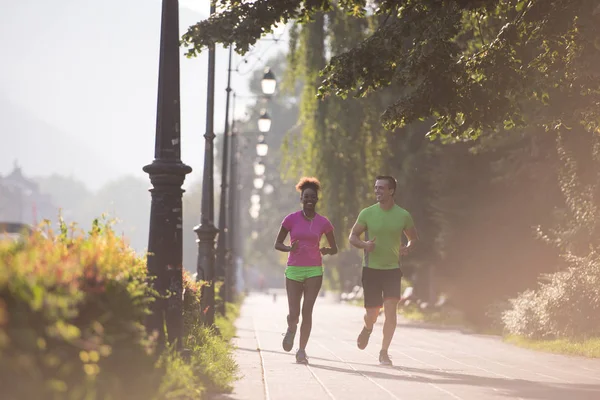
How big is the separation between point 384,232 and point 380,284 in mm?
633

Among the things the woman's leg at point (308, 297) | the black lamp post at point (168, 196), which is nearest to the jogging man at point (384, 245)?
the woman's leg at point (308, 297)

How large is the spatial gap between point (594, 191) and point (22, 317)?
14.1 m

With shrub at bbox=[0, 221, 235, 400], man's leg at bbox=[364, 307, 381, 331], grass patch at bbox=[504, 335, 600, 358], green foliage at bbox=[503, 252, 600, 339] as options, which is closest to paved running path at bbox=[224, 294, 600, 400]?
grass patch at bbox=[504, 335, 600, 358]

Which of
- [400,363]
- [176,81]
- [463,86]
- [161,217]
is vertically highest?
[463,86]

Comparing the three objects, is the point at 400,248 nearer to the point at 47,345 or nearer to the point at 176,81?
the point at 176,81

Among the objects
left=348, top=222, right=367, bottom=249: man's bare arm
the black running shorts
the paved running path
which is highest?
left=348, top=222, right=367, bottom=249: man's bare arm

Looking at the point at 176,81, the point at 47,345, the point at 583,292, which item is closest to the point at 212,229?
the point at 583,292

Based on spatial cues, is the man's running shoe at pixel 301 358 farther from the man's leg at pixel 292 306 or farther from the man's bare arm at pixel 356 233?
the man's bare arm at pixel 356 233

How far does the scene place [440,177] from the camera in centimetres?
2772

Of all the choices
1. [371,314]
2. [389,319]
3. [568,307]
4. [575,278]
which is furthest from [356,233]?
[575,278]

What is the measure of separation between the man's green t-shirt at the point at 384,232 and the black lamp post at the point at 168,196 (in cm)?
390

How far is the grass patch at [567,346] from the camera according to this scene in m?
16.1

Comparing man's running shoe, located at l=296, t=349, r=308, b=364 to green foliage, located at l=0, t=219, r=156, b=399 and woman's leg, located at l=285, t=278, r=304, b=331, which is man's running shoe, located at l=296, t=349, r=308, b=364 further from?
green foliage, located at l=0, t=219, r=156, b=399

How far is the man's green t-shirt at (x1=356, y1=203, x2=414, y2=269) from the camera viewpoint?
531 inches
